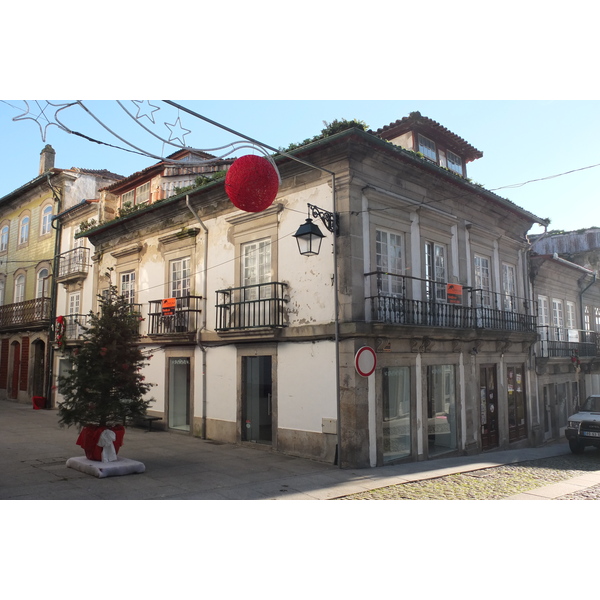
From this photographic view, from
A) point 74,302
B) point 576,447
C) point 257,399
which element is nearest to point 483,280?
point 576,447

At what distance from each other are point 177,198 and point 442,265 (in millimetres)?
7252

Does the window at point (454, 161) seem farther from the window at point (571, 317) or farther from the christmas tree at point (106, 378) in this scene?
the christmas tree at point (106, 378)

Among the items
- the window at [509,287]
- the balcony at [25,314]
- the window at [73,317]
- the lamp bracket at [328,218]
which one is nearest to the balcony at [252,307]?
the lamp bracket at [328,218]

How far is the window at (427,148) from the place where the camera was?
13409mm

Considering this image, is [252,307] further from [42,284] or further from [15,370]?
[15,370]

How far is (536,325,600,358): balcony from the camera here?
17.3m

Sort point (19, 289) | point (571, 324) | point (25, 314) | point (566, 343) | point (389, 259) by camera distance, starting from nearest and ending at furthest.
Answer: point (389, 259), point (566, 343), point (571, 324), point (25, 314), point (19, 289)

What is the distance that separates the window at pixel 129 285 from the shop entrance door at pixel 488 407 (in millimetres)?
10627

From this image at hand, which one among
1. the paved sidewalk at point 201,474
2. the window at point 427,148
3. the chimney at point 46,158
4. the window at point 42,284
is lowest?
the paved sidewalk at point 201,474

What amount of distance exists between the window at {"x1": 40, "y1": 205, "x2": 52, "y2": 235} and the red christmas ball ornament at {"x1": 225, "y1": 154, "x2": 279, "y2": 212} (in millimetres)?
17865

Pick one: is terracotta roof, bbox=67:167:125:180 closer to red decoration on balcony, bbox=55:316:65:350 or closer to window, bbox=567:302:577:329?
red decoration on balcony, bbox=55:316:65:350

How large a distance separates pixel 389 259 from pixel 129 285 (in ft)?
30.2

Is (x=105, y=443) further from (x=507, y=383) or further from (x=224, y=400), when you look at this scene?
(x=507, y=383)

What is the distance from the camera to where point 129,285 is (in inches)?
655
